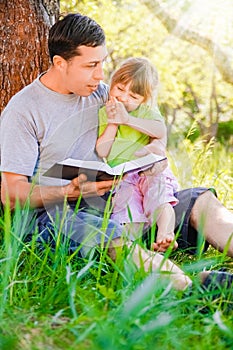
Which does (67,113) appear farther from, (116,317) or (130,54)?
(130,54)

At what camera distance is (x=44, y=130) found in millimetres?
2938

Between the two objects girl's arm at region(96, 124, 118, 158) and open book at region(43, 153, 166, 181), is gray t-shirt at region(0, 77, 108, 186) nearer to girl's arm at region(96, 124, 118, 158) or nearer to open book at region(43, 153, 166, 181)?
girl's arm at region(96, 124, 118, 158)

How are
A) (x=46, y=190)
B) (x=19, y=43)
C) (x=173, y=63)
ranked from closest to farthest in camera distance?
(x=46, y=190) → (x=19, y=43) → (x=173, y=63)

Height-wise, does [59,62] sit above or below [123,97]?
above

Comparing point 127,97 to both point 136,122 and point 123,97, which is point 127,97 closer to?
point 123,97

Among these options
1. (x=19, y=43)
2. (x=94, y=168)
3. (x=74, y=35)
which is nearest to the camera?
(x=94, y=168)

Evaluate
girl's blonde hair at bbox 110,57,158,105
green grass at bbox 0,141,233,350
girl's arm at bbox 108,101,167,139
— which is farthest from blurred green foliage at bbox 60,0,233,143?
green grass at bbox 0,141,233,350

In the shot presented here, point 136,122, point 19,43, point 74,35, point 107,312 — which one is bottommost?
point 107,312

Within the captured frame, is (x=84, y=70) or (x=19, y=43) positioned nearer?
(x=84, y=70)

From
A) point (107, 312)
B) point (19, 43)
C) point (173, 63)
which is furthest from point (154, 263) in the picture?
point (173, 63)

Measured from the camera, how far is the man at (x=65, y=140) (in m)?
2.80

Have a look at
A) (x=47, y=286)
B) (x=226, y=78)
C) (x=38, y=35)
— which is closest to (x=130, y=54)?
(x=226, y=78)

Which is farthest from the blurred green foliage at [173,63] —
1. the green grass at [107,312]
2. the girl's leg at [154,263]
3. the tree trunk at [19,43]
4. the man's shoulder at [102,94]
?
the green grass at [107,312]

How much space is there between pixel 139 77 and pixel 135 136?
27 cm
